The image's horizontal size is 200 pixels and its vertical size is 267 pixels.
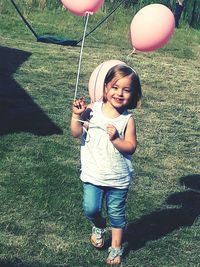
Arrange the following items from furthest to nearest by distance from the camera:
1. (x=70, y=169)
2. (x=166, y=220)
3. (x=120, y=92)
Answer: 1. (x=70, y=169)
2. (x=166, y=220)
3. (x=120, y=92)

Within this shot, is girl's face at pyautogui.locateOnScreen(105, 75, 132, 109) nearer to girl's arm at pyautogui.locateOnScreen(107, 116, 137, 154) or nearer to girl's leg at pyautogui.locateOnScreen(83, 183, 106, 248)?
girl's arm at pyautogui.locateOnScreen(107, 116, 137, 154)

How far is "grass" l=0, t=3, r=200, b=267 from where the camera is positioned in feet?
15.6

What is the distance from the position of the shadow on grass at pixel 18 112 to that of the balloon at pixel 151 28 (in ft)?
8.42

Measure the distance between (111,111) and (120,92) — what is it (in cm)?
20

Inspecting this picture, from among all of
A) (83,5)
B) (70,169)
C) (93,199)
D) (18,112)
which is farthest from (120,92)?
(18,112)

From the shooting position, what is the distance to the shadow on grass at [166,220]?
502 cm

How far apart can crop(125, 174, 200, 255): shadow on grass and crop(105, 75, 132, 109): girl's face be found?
4.30 feet

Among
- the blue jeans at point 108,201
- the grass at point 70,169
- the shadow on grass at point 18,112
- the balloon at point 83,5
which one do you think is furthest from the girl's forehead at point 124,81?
the shadow on grass at point 18,112

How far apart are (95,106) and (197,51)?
12330mm

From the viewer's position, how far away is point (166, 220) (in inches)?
214

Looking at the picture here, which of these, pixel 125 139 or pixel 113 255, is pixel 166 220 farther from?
pixel 125 139

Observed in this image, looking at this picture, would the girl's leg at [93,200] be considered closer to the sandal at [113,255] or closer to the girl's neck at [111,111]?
the sandal at [113,255]

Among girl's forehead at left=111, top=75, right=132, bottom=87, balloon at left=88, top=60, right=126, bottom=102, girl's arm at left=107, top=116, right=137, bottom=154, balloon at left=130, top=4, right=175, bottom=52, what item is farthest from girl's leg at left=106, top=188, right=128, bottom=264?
balloon at left=130, top=4, right=175, bottom=52

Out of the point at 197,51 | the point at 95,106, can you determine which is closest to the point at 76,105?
the point at 95,106
